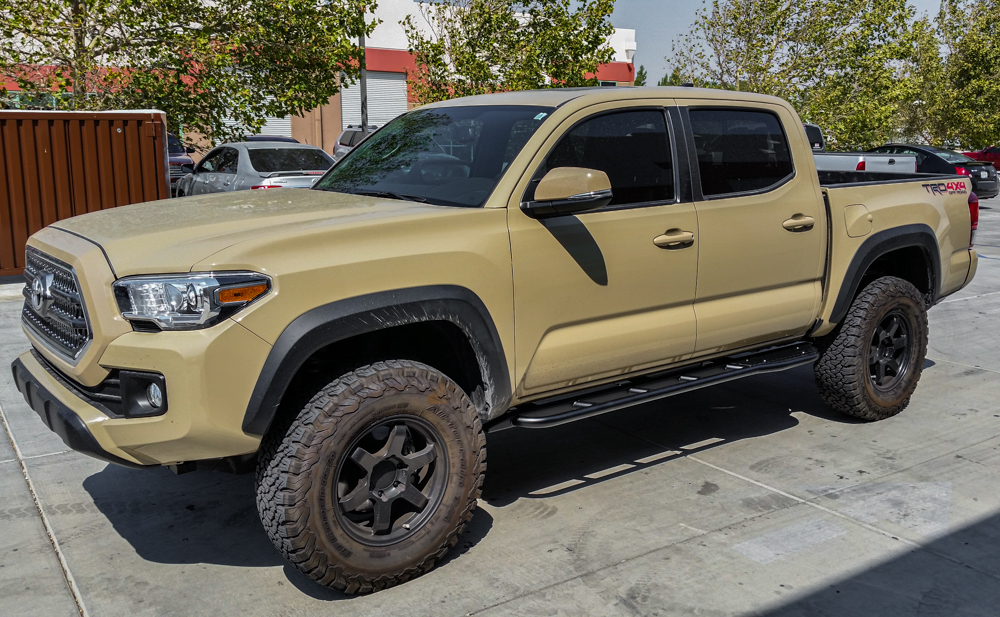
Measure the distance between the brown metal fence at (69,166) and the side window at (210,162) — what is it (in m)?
3.33

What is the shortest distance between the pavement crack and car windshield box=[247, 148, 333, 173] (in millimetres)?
9011

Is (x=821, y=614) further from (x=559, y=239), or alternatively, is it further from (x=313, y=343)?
(x=313, y=343)

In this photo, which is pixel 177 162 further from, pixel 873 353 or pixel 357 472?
pixel 357 472

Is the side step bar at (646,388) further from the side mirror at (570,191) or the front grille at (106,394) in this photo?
the front grille at (106,394)

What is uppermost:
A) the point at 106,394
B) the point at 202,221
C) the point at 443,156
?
the point at 443,156

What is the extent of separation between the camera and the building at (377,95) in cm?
3650

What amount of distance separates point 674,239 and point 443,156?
1.17 metres

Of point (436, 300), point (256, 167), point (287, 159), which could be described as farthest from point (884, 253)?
point (287, 159)

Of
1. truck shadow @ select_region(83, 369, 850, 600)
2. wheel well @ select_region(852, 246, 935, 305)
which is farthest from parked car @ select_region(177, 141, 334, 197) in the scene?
wheel well @ select_region(852, 246, 935, 305)

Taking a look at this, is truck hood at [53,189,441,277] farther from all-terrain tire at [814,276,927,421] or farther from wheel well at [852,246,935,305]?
wheel well at [852,246,935,305]

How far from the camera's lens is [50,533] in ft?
13.2

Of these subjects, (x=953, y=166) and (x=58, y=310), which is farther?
(x=953, y=166)

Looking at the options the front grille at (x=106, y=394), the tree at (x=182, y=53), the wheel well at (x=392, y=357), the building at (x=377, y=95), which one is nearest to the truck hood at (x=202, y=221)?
the front grille at (x=106, y=394)

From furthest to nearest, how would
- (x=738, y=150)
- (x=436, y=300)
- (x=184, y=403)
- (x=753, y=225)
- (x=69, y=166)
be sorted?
(x=69, y=166), (x=738, y=150), (x=753, y=225), (x=436, y=300), (x=184, y=403)
